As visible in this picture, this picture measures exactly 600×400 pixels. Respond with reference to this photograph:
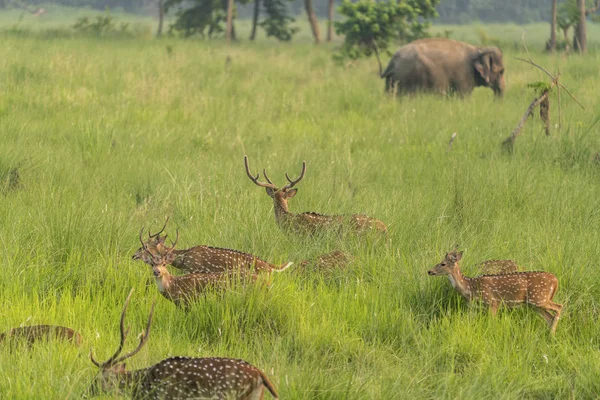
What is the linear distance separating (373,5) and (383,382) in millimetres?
19441

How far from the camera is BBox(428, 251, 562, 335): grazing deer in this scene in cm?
554

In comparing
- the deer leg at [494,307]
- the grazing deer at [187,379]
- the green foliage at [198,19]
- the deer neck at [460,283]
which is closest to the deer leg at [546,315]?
the deer leg at [494,307]

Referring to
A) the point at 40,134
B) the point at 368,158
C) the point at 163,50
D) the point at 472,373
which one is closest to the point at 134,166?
the point at 40,134

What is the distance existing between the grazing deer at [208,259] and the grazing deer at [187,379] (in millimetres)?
1629

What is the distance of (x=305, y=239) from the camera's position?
684cm

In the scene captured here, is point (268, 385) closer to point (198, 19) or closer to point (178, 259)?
point (178, 259)

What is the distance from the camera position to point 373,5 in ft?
75.8

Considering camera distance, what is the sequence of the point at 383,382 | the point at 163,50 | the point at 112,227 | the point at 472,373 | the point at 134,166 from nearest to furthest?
the point at 383,382, the point at 472,373, the point at 112,227, the point at 134,166, the point at 163,50

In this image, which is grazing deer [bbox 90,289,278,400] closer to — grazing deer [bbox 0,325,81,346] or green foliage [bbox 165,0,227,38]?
grazing deer [bbox 0,325,81,346]

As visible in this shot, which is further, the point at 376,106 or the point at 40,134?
the point at 376,106

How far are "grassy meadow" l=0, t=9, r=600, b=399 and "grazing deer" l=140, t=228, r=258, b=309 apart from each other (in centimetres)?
11

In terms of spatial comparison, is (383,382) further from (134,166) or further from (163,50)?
(163,50)

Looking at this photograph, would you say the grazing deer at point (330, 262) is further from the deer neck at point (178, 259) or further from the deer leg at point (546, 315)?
the deer leg at point (546, 315)

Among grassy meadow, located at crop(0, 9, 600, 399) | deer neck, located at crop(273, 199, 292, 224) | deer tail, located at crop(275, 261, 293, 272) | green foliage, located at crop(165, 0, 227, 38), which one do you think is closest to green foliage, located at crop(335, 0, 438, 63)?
grassy meadow, located at crop(0, 9, 600, 399)
